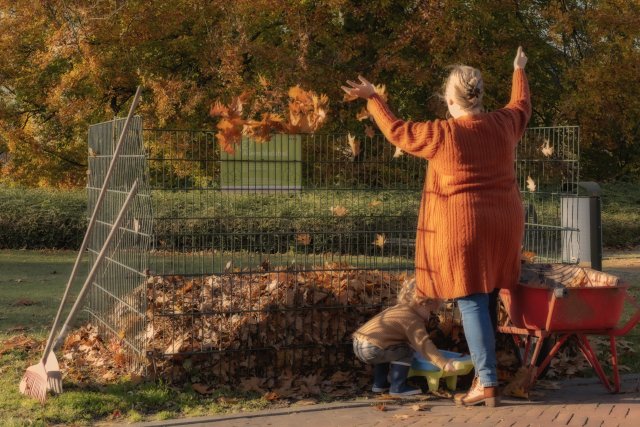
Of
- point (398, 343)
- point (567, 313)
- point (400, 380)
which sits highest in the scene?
point (567, 313)

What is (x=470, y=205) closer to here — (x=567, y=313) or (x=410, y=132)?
(x=410, y=132)

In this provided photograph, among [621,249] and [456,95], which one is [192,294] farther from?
[621,249]

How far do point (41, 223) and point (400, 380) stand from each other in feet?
42.4

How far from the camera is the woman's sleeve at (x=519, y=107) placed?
5.91m

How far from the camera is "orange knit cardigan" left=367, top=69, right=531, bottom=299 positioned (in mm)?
5633

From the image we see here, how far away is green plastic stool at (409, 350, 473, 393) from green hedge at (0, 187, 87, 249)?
40.4 ft

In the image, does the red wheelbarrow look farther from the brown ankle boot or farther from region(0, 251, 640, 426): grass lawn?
region(0, 251, 640, 426): grass lawn

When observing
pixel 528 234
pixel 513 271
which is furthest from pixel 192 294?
pixel 528 234

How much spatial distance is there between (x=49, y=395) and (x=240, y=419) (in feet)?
4.27

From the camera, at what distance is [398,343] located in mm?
6012

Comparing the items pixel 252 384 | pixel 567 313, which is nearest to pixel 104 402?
pixel 252 384

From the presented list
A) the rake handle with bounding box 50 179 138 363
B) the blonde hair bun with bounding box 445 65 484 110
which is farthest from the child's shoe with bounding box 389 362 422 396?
the rake handle with bounding box 50 179 138 363

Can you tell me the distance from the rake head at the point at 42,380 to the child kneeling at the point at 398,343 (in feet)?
6.21

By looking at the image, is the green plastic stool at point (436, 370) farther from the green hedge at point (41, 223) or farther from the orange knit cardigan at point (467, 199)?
the green hedge at point (41, 223)
